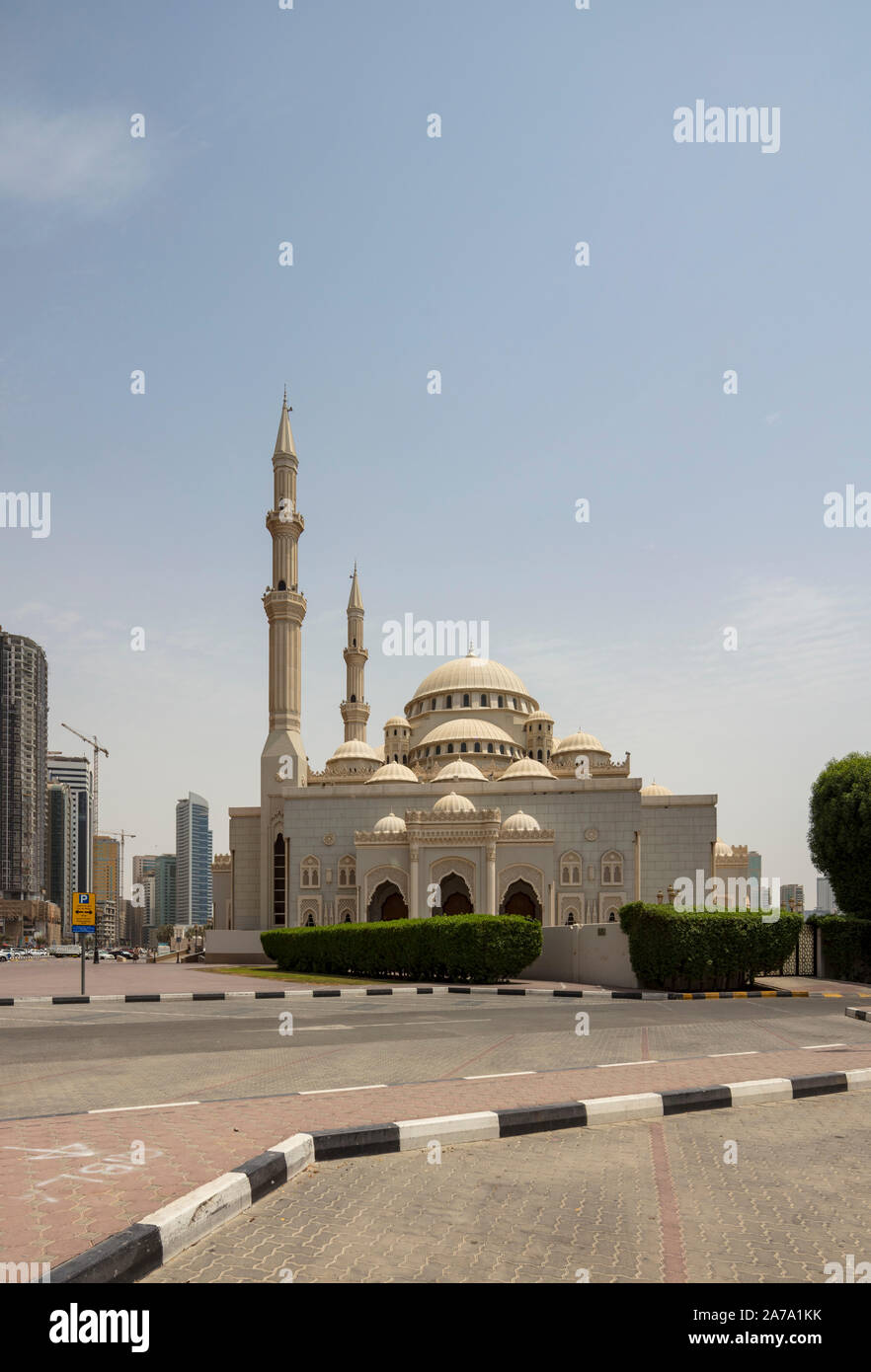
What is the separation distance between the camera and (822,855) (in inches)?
1332

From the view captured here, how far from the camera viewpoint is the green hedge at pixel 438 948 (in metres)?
26.3

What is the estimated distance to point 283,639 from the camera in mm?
49031

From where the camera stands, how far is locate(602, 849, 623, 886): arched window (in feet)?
146

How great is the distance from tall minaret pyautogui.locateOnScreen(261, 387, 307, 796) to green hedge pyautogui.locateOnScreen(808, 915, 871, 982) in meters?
27.6

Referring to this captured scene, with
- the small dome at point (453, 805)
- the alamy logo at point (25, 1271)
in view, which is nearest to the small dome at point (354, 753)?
the small dome at point (453, 805)

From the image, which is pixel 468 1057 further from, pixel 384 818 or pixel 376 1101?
pixel 384 818

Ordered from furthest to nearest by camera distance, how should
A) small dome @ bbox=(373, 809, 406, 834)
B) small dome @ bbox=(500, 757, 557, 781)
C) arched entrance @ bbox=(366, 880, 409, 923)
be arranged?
small dome @ bbox=(500, 757, 557, 781) → arched entrance @ bbox=(366, 880, 409, 923) → small dome @ bbox=(373, 809, 406, 834)

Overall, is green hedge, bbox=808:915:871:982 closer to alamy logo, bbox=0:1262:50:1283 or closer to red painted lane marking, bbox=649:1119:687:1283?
red painted lane marking, bbox=649:1119:687:1283

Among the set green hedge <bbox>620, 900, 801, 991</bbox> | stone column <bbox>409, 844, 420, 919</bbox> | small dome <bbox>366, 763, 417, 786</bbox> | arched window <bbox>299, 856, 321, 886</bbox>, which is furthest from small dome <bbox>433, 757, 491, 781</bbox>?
green hedge <bbox>620, 900, 801, 991</bbox>

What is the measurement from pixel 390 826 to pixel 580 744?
2074 centimetres

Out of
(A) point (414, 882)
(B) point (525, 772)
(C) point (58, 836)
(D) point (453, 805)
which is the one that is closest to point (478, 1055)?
(A) point (414, 882)

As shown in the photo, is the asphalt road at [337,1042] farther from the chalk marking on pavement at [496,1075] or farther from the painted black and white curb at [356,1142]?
the painted black and white curb at [356,1142]
